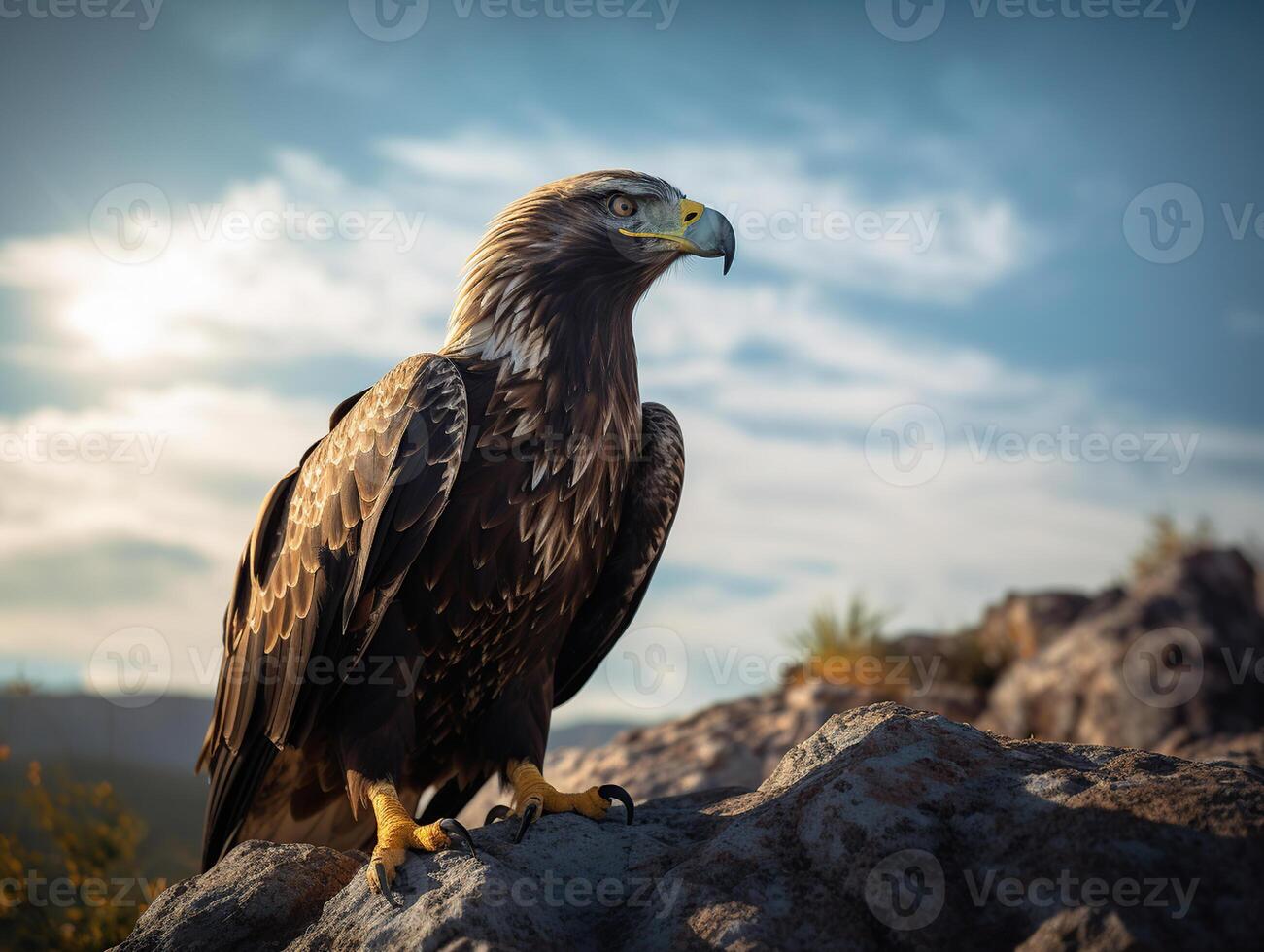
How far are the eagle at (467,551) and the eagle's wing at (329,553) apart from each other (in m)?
0.01

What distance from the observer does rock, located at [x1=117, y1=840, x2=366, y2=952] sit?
4.07m

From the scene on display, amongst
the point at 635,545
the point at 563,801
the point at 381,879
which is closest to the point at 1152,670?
the point at 635,545

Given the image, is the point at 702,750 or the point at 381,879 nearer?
the point at 381,879

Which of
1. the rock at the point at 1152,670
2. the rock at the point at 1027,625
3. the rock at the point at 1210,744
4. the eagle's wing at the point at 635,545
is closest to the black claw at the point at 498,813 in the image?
the eagle's wing at the point at 635,545

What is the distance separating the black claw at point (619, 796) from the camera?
464 cm

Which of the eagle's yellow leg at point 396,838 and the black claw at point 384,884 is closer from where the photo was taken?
the black claw at point 384,884

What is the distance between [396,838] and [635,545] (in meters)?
2.26

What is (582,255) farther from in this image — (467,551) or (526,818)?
(526,818)

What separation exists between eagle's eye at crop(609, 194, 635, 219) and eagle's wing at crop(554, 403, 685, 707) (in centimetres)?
125

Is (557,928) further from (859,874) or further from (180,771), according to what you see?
(180,771)

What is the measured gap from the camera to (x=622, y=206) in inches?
223

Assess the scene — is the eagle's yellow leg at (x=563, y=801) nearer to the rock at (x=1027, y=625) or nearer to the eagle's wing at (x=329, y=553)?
the eagle's wing at (x=329, y=553)

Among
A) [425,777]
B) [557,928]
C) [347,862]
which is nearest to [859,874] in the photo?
[557,928]

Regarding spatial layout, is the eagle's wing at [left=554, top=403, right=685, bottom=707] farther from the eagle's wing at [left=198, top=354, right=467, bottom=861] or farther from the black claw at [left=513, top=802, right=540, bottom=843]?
the black claw at [left=513, top=802, right=540, bottom=843]
